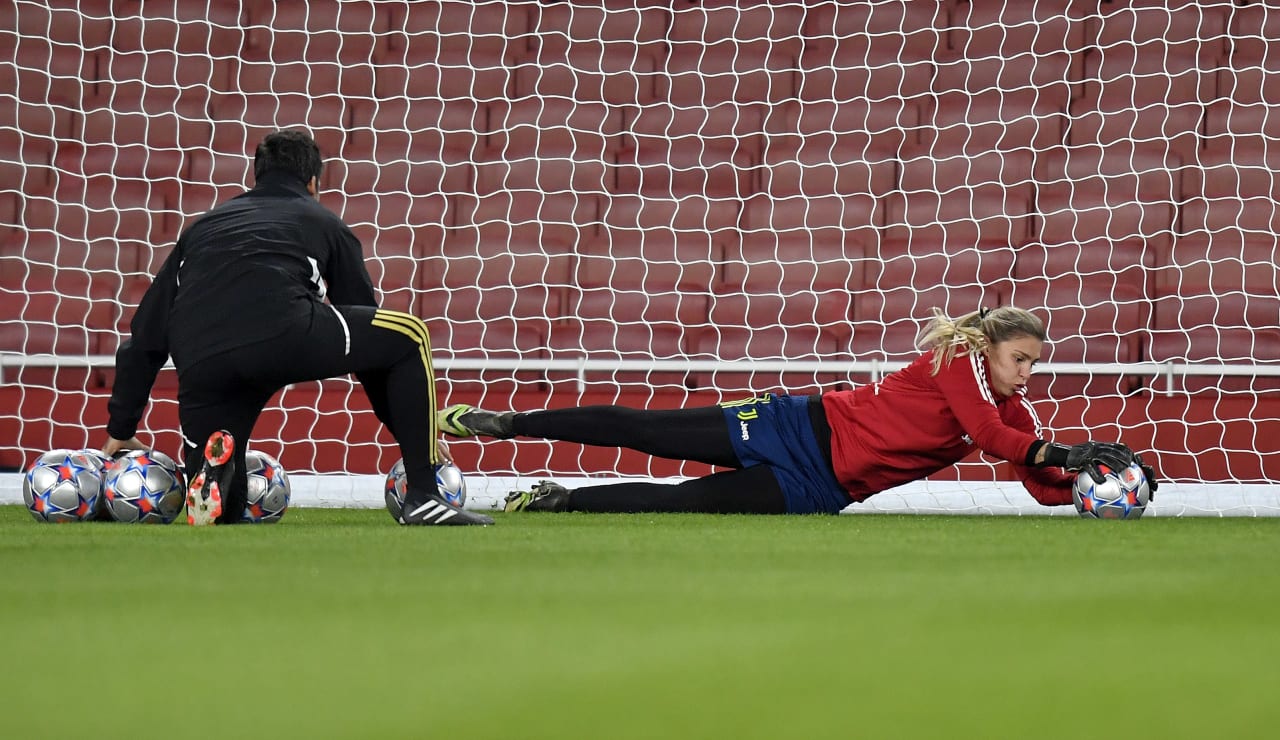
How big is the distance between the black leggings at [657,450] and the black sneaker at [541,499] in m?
0.03

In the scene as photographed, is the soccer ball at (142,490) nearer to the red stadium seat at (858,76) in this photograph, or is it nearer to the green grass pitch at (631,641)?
the green grass pitch at (631,641)

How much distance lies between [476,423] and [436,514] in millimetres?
815

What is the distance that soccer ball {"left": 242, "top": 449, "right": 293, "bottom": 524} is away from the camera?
3.94m

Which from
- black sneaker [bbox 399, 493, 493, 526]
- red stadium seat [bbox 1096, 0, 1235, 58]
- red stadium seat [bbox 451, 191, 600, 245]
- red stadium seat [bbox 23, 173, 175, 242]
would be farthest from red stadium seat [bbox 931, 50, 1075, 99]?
black sneaker [bbox 399, 493, 493, 526]

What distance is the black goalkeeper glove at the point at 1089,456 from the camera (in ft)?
13.5

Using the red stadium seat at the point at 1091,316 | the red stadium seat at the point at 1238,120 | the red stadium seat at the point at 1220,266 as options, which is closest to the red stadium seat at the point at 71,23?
the red stadium seat at the point at 1091,316

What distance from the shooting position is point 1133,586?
235 cm

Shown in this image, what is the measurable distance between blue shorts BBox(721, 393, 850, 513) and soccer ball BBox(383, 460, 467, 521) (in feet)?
2.95

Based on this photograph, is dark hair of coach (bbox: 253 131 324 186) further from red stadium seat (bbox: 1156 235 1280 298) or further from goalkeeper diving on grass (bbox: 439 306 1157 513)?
red stadium seat (bbox: 1156 235 1280 298)

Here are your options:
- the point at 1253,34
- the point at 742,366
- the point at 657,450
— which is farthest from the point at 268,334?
the point at 1253,34

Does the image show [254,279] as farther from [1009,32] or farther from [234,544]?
[1009,32]

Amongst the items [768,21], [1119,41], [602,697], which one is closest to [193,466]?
[602,697]

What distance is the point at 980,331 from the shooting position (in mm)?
4250

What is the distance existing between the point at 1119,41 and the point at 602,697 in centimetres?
659
